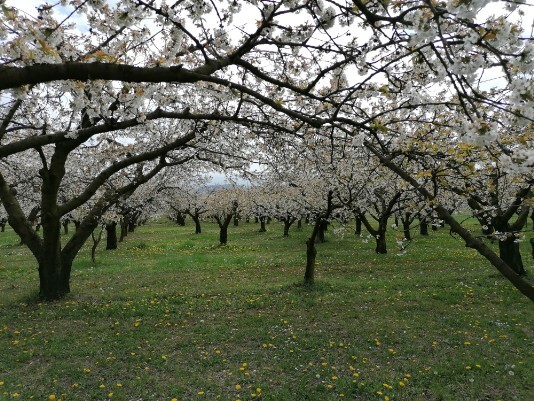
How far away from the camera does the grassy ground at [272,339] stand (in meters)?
5.87

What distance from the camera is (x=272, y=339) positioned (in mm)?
7789

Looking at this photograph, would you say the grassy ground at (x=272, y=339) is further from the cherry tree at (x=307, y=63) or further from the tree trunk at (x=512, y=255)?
the cherry tree at (x=307, y=63)

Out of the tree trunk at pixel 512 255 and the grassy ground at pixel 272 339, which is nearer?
the grassy ground at pixel 272 339

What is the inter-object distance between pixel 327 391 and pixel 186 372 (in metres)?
2.25

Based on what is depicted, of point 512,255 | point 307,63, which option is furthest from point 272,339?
point 512,255

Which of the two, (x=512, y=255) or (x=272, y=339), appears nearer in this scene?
(x=272, y=339)

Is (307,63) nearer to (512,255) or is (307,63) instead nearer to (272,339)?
(272,339)

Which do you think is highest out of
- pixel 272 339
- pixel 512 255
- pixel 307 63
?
pixel 307 63

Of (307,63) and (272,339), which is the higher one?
(307,63)

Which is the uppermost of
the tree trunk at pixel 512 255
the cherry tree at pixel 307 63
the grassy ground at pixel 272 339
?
the cherry tree at pixel 307 63

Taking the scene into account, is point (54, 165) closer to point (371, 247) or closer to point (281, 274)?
point (281, 274)

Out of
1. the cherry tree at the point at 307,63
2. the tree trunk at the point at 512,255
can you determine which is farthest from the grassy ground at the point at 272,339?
the cherry tree at the point at 307,63

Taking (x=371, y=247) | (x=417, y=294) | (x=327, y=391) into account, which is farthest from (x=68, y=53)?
(x=371, y=247)

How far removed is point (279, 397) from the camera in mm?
5574
